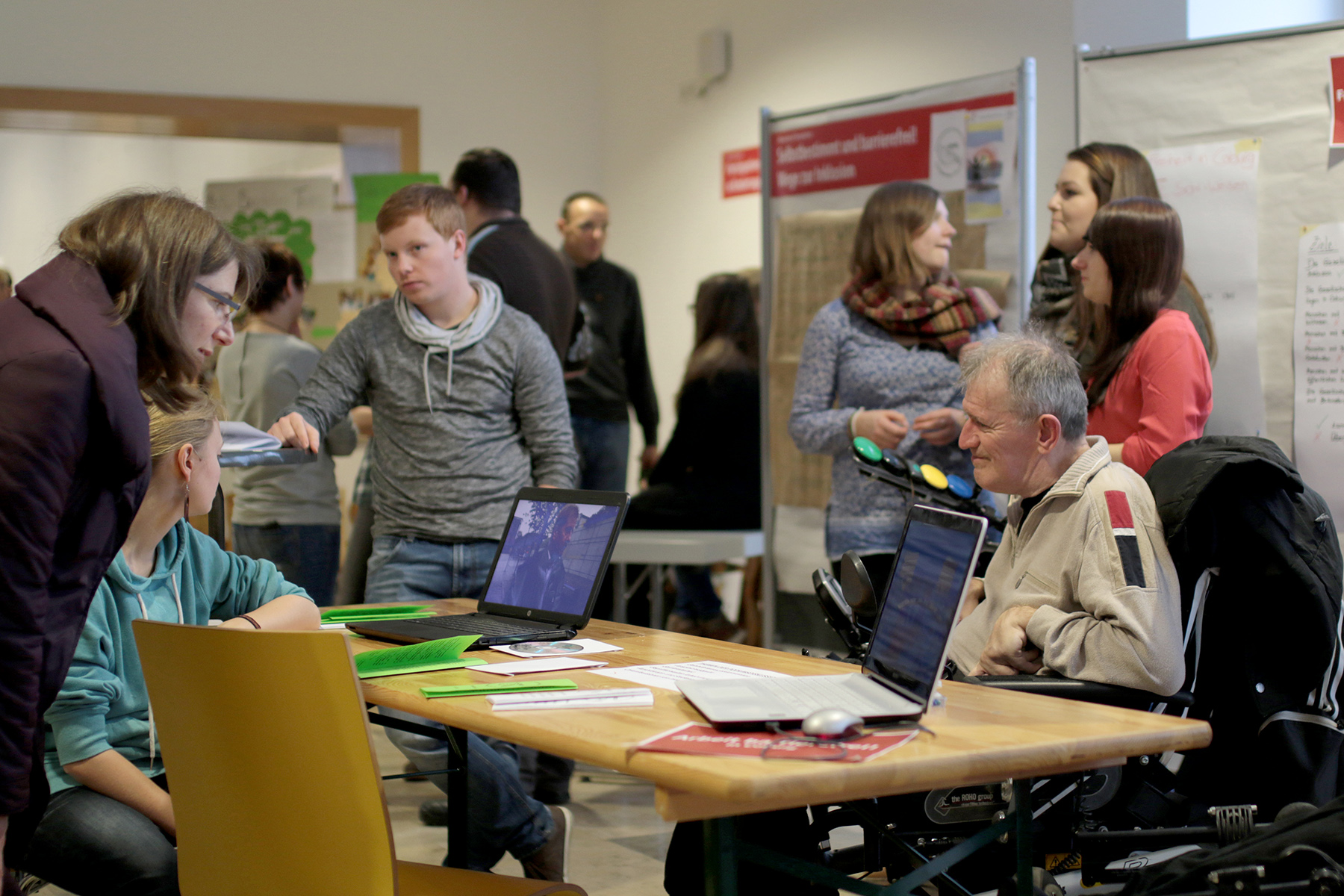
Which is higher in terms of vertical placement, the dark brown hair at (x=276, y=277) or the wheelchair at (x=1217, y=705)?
the dark brown hair at (x=276, y=277)

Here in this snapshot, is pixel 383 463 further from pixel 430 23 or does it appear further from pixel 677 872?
pixel 430 23

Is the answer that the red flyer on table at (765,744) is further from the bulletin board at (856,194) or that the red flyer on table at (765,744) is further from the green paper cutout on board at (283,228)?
the green paper cutout on board at (283,228)

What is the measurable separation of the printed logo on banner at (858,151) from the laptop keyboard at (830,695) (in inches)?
92.4


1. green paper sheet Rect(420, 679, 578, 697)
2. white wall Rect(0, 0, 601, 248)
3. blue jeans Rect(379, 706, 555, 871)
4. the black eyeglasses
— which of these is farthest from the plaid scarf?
white wall Rect(0, 0, 601, 248)

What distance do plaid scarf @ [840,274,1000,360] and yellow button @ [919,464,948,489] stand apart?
57cm

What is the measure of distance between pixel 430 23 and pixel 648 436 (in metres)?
2.31

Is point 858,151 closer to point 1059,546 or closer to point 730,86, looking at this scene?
point 730,86

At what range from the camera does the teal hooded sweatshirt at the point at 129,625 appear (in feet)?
6.11

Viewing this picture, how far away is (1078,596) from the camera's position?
6.57ft

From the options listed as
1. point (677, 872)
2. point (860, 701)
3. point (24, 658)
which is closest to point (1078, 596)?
point (860, 701)

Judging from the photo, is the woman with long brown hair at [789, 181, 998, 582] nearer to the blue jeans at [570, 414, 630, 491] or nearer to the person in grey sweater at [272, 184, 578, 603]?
the person in grey sweater at [272, 184, 578, 603]

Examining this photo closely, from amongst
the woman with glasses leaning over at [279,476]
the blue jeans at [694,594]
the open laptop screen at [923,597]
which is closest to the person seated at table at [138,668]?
the open laptop screen at [923,597]

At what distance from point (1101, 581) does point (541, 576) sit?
37.8 inches

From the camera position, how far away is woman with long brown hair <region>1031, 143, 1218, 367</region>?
10.4 ft
